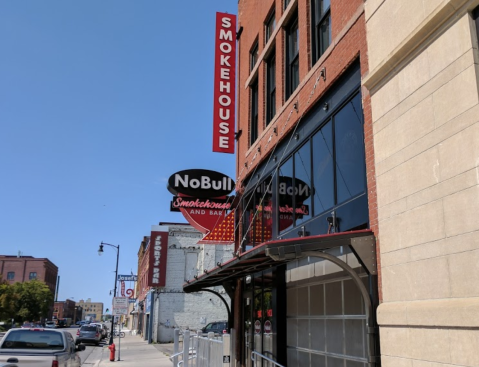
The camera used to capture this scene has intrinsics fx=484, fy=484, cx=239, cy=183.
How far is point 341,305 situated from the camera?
814 cm

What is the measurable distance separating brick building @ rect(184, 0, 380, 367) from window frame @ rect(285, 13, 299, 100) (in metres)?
0.03

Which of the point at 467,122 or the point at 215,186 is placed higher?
the point at 215,186

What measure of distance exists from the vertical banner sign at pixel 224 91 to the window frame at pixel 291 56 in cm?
338

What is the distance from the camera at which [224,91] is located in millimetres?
15508

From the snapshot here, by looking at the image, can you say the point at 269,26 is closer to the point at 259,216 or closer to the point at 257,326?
the point at 259,216

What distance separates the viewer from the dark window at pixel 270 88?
13.6m

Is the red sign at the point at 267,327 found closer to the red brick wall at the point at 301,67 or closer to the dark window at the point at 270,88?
the red brick wall at the point at 301,67

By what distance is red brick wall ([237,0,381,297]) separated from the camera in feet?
25.5

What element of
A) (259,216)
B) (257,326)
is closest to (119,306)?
(257,326)

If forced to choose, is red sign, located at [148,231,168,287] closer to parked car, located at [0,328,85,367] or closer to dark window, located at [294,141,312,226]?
parked car, located at [0,328,85,367]

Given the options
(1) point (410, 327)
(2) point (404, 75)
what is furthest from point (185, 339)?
(2) point (404, 75)

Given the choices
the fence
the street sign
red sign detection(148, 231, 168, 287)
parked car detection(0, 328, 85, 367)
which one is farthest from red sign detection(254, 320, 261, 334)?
red sign detection(148, 231, 168, 287)

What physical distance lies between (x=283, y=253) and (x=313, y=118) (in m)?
4.12

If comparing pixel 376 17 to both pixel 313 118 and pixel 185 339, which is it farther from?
pixel 185 339
